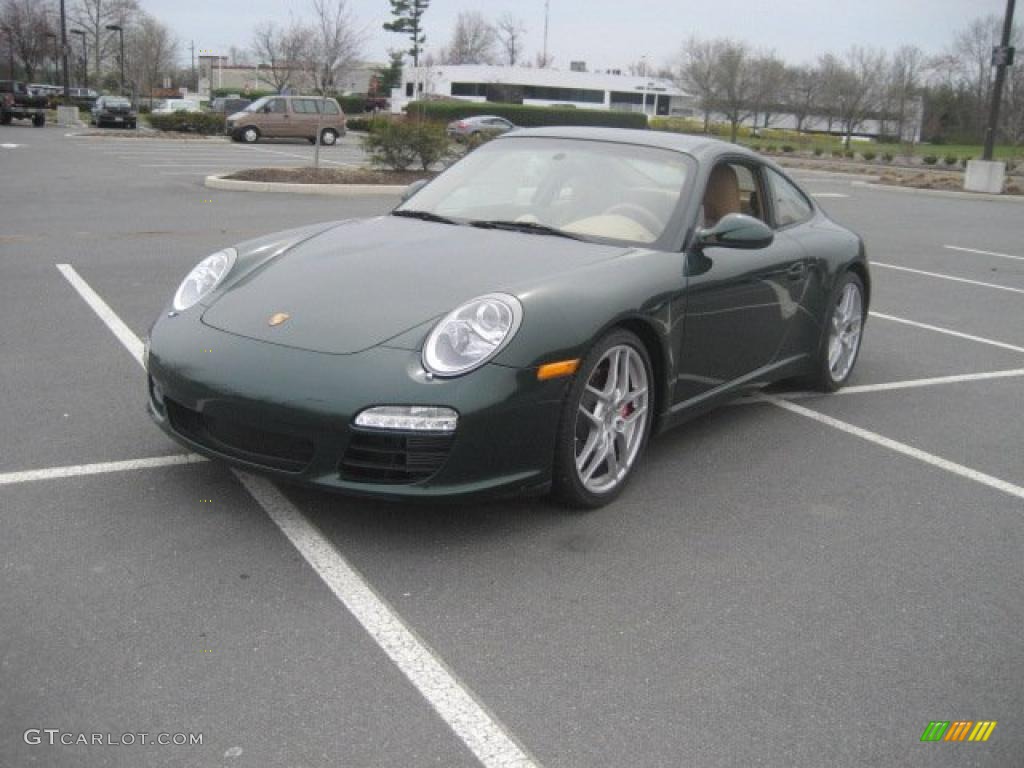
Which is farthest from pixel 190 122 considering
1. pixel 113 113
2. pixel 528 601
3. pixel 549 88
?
pixel 549 88

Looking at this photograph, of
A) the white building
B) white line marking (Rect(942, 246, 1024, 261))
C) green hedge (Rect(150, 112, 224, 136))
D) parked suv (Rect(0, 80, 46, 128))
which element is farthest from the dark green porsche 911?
the white building

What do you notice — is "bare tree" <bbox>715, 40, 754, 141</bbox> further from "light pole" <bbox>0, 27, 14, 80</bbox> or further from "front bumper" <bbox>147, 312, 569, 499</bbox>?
"front bumper" <bbox>147, 312, 569, 499</bbox>

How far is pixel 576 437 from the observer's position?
3768mm

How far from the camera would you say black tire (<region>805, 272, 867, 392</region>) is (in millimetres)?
5555

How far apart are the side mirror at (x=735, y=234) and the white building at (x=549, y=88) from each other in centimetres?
8812

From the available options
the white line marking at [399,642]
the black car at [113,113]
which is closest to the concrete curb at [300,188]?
the white line marking at [399,642]

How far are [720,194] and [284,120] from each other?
30.4 metres

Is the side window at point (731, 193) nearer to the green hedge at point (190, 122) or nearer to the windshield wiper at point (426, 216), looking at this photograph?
the windshield wiper at point (426, 216)

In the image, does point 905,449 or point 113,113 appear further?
point 113,113

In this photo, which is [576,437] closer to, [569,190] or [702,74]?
[569,190]

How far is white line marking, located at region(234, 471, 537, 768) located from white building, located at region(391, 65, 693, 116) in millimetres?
88997

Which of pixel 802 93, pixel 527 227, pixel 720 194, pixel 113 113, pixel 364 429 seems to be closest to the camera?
pixel 364 429

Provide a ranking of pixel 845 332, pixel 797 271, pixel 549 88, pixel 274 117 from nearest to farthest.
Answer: pixel 797 271 → pixel 845 332 → pixel 274 117 → pixel 549 88

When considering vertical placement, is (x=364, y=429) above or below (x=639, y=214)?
below
